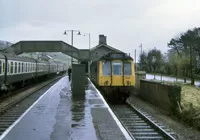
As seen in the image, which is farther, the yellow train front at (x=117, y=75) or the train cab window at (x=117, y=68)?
the train cab window at (x=117, y=68)

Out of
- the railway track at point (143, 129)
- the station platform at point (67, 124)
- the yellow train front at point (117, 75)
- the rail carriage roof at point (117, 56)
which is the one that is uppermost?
the rail carriage roof at point (117, 56)

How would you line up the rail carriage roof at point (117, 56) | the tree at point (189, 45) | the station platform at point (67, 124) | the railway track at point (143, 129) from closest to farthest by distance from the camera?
the station platform at point (67, 124), the railway track at point (143, 129), the rail carriage roof at point (117, 56), the tree at point (189, 45)

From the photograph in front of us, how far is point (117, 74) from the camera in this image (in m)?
25.0

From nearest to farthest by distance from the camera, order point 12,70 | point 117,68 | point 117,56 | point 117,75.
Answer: point 117,75 < point 117,68 < point 117,56 < point 12,70

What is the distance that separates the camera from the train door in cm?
2488

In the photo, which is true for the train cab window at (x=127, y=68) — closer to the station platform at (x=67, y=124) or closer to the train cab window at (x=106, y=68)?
the train cab window at (x=106, y=68)

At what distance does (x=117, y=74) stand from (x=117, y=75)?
0.22 feet

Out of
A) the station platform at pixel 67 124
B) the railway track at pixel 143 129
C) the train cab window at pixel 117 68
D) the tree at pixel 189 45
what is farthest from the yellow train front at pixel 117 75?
the tree at pixel 189 45

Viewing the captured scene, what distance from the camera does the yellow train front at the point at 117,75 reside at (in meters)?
24.8

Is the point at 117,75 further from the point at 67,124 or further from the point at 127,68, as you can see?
the point at 67,124

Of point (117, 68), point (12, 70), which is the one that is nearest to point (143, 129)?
point (117, 68)

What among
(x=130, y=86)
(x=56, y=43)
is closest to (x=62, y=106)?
(x=130, y=86)

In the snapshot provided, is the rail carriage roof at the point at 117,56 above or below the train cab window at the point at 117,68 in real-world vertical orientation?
above

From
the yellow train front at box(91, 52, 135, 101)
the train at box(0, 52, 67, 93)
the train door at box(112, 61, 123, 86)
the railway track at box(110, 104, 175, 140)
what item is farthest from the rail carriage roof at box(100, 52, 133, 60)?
the railway track at box(110, 104, 175, 140)
